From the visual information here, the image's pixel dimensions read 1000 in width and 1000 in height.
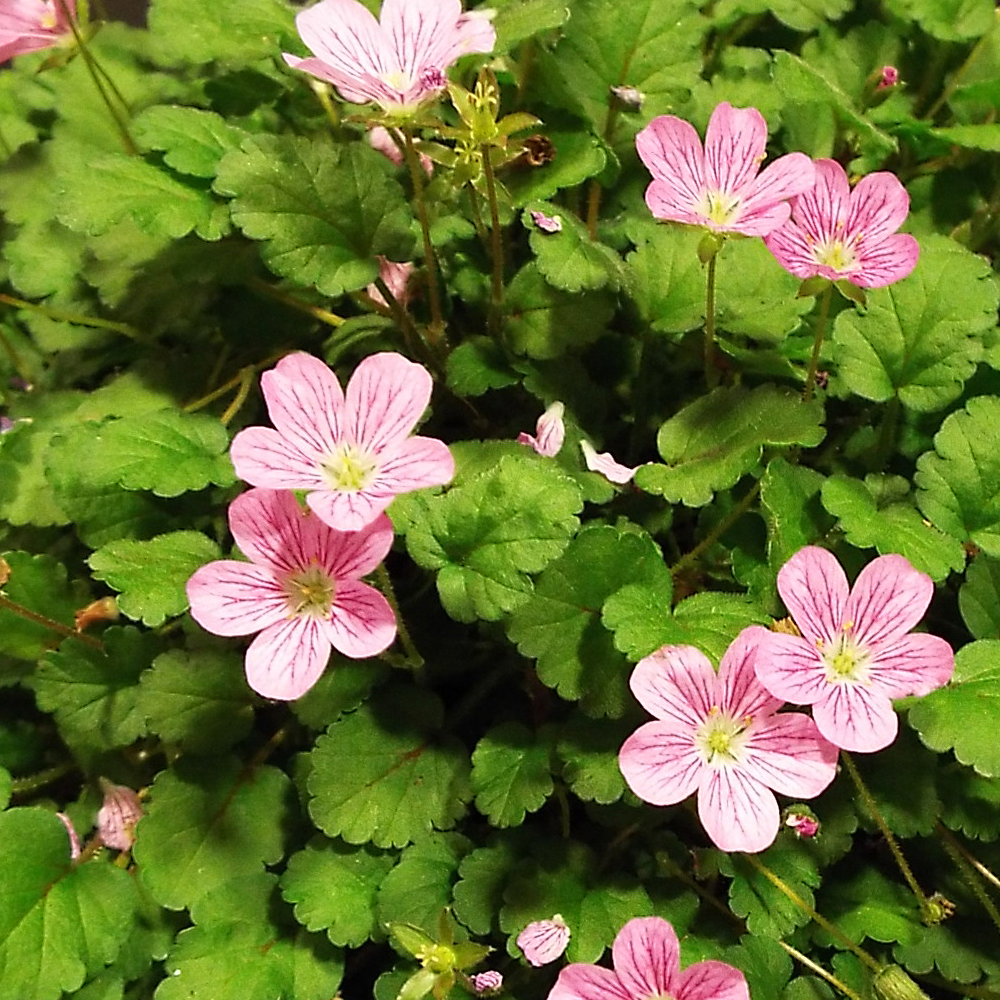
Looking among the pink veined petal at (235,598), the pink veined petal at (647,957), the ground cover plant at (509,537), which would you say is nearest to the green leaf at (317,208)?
the ground cover plant at (509,537)

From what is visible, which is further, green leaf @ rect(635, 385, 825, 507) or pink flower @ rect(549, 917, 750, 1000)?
green leaf @ rect(635, 385, 825, 507)

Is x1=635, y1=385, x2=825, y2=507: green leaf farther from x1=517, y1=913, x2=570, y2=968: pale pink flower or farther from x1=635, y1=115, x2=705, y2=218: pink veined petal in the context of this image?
x1=517, y1=913, x2=570, y2=968: pale pink flower

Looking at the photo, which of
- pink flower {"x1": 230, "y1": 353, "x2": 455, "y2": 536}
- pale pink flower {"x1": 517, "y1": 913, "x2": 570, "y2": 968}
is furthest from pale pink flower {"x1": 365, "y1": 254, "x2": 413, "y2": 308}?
pale pink flower {"x1": 517, "y1": 913, "x2": 570, "y2": 968}

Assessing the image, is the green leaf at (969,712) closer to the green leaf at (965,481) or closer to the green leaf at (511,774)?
the green leaf at (965,481)

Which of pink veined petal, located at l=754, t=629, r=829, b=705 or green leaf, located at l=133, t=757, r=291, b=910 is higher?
pink veined petal, located at l=754, t=629, r=829, b=705

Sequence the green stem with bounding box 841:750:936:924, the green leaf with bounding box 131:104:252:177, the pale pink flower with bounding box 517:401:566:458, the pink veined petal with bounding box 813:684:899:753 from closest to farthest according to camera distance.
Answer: the pink veined petal with bounding box 813:684:899:753, the green stem with bounding box 841:750:936:924, the pale pink flower with bounding box 517:401:566:458, the green leaf with bounding box 131:104:252:177

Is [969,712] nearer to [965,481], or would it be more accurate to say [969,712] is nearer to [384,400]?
[965,481]

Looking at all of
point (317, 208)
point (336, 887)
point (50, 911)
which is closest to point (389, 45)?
point (317, 208)
